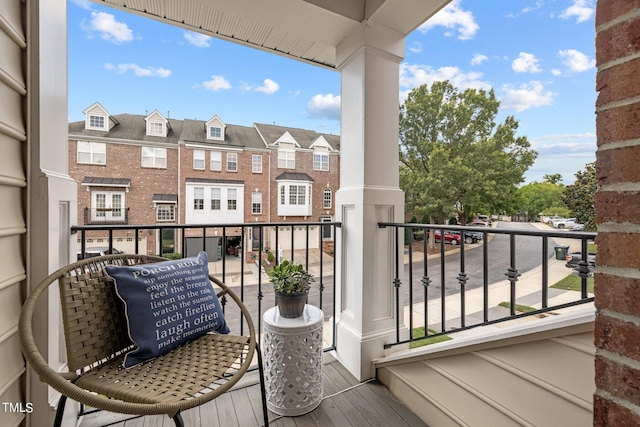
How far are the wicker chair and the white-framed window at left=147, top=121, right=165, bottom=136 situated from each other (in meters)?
3.55

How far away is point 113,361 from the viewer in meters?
1.02

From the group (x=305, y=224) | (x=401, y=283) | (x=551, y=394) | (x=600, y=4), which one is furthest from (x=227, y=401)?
(x=600, y=4)

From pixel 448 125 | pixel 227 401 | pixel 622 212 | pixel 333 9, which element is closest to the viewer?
pixel 622 212

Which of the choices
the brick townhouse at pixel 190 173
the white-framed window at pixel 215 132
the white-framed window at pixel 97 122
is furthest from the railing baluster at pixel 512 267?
the white-framed window at pixel 215 132

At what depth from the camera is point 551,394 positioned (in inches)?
40.2

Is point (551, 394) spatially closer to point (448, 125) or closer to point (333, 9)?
point (333, 9)

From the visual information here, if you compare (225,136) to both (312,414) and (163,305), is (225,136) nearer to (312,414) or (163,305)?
(163,305)

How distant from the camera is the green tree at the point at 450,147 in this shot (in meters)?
5.82

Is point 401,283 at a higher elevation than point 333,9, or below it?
below

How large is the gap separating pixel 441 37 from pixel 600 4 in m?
3.60

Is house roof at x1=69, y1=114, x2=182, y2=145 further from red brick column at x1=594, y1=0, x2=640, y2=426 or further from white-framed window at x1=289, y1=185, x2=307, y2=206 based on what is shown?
red brick column at x1=594, y1=0, x2=640, y2=426

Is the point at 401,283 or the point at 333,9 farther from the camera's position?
the point at 401,283

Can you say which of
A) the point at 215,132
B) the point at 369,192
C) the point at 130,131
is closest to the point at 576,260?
the point at 369,192

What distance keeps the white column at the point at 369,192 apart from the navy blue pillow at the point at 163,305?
908mm
